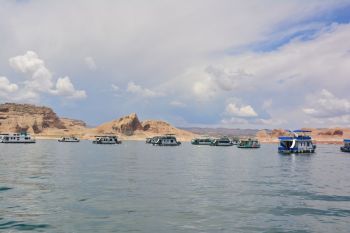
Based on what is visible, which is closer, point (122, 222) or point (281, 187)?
point (122, 222)

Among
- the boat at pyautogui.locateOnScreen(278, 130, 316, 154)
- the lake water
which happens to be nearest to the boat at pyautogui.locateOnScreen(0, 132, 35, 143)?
the boat at pyautogui.locateOnScreen(278, 130, 316, 154)

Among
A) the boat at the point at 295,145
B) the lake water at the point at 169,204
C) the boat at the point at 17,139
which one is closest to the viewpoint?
the lake water at the point at 169,204

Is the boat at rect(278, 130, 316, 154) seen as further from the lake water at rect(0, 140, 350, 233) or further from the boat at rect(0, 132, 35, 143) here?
the boat at rect(0, 132, 35, 143)

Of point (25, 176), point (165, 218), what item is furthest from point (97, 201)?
point (25, 176)

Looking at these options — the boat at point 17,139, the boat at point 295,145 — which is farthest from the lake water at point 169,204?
the boat at point 17,139

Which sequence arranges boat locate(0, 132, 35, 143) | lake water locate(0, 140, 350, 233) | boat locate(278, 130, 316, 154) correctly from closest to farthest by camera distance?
1. lake water locate(0, 140, 350, 233)
2. boat locate(278, 130, 316, 154)
3. boat locate(0, 132, 35, 143)

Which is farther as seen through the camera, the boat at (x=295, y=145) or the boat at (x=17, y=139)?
the boat at (x=17, y=139)

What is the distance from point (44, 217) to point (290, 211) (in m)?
16.6

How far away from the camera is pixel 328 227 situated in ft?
82.4

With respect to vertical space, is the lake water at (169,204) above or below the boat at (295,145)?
below

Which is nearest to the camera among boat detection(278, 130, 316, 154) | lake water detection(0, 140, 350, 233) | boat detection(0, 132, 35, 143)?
lake water detection(0, 140, 350, 233)

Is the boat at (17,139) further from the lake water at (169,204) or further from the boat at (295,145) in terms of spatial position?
the lake water at (169,204)

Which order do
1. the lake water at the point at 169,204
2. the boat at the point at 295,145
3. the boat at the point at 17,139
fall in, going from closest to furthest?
the lake water at the point at 169,204 < the boat at the point at 295,145 < the boat at the point at 17,139

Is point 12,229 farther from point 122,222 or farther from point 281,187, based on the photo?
point 281,187
